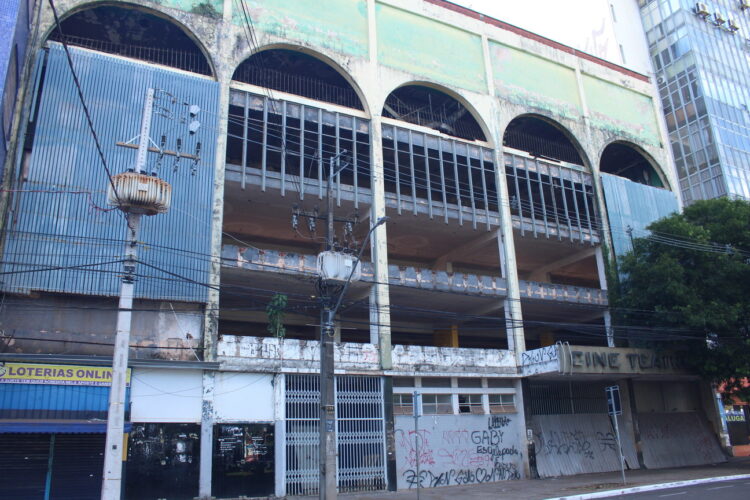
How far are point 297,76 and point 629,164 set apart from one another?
2363 cm

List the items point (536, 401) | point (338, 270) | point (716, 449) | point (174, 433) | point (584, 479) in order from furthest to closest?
point (716, 449) → point (536, 401) → point (584, 479) → point (174, 433) → point (338, 270)

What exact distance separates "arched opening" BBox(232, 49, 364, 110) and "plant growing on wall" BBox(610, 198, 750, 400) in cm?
1653

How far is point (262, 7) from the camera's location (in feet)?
82.8

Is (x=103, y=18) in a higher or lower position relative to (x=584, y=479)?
higher

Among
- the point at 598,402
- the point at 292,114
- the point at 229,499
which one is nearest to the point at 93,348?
the point at 229,499

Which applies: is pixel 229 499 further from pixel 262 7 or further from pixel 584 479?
pixel 262 7

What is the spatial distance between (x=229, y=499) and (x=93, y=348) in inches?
265

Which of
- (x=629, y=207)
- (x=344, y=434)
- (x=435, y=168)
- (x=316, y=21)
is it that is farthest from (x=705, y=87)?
(x=344, y=434)

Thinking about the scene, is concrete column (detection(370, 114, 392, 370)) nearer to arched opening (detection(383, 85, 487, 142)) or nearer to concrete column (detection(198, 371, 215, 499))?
arched opening (detection(383, 85, 487, 142))

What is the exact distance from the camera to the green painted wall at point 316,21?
2516 cm

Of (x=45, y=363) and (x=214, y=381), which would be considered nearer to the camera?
(x=45, y=363)

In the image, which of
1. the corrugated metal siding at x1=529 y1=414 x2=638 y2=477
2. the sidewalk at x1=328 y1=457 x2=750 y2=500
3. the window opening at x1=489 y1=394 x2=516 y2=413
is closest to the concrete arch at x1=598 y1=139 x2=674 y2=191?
the corrugated metal siding at x1=529 y1=414 x2=638 y2=477

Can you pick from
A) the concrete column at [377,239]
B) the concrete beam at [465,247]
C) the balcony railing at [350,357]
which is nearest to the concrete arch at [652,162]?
the concrete beam at [465,247]

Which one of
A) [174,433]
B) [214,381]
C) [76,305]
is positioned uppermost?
[76,305]
